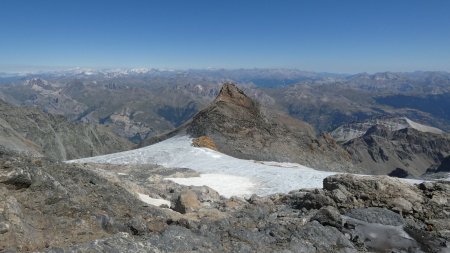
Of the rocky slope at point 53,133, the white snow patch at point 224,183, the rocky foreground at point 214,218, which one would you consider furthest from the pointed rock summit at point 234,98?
the rocky slope at point 53,133

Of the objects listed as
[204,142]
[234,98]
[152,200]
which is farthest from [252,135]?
[152,200]

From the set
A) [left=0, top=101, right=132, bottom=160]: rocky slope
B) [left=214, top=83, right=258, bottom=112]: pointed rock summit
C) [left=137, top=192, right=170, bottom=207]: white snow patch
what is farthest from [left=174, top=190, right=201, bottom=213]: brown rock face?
[left=0, top=101, right=132, bottom=160]: rocky slope

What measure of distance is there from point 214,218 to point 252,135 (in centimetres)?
3904

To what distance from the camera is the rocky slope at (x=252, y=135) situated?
164 feet

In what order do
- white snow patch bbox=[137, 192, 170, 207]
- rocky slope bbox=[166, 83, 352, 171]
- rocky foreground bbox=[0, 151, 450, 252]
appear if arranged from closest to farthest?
1. rocky foreground bbox=[0, 151, 450, 252]
2. white snow patch bbox=[137, 192, 170, 207]
3. rocky slope bbox=[166, 83, 352, 171]

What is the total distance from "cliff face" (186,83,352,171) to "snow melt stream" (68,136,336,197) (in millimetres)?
5148

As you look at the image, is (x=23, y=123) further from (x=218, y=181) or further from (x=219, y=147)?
(x=218, y=181)

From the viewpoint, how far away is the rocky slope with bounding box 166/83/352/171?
49875mm

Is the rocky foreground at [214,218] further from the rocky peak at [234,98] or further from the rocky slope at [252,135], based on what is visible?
the rocky peak at [234,98]

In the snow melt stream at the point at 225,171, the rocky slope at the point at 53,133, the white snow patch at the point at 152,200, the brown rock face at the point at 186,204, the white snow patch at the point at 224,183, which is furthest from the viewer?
the rocky slope at the point at 53,133

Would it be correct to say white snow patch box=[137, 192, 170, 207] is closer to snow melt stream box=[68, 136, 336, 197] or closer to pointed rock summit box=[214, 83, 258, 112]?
snow melt stream box=[68, 136, 336, 197]

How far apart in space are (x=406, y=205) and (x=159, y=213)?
10151 mm

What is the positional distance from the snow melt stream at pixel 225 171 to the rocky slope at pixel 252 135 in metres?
5.51

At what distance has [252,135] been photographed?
53.9m
